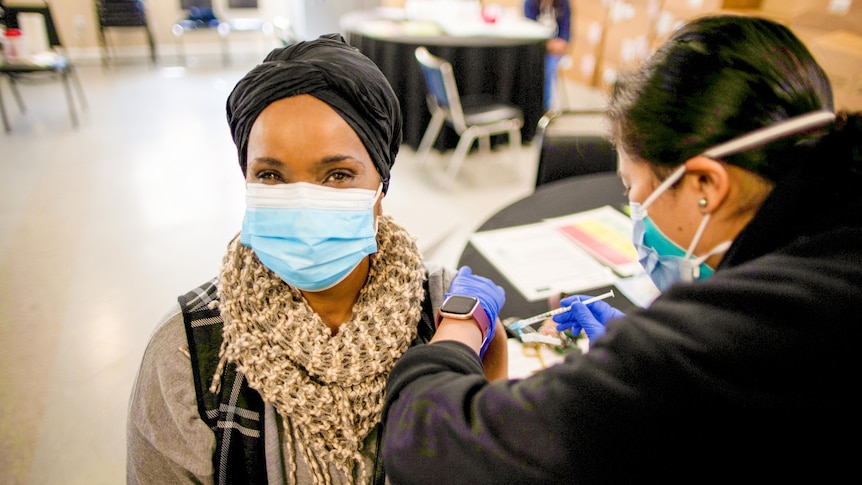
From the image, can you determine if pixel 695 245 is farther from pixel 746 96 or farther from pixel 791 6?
pixel 791 6

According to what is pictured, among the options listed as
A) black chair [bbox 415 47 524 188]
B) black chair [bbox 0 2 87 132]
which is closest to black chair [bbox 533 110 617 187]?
black chair [bbox 415 47 524 188]

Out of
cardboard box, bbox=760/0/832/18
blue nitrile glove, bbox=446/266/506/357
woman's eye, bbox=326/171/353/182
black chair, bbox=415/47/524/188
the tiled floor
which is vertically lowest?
the tiled floor

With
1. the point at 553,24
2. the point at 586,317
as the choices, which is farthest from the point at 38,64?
the point at 586,317

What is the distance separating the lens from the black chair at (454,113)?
10.8ft

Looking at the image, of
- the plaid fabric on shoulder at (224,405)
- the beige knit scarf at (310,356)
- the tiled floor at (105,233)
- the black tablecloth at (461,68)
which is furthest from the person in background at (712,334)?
the black tablecloth at (461,68)

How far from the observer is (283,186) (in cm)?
85

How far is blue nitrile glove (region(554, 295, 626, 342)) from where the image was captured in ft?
3.38

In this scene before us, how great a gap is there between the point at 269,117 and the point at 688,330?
0.67m

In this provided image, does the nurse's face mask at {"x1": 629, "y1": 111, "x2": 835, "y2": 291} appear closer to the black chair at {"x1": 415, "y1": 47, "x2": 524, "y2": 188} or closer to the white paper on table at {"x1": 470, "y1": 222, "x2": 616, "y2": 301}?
the white paper on table at {"x1": 470, "y1": 222, "x2": 616, "y2": 301}

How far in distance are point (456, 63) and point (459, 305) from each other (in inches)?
135

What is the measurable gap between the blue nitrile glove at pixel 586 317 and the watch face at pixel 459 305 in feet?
0.96

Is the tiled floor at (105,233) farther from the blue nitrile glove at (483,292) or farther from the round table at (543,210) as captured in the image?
the blue nitrile glove at (483,292)

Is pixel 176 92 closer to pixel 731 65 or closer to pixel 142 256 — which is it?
pixel 142 256

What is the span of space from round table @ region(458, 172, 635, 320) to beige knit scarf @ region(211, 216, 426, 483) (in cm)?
38
